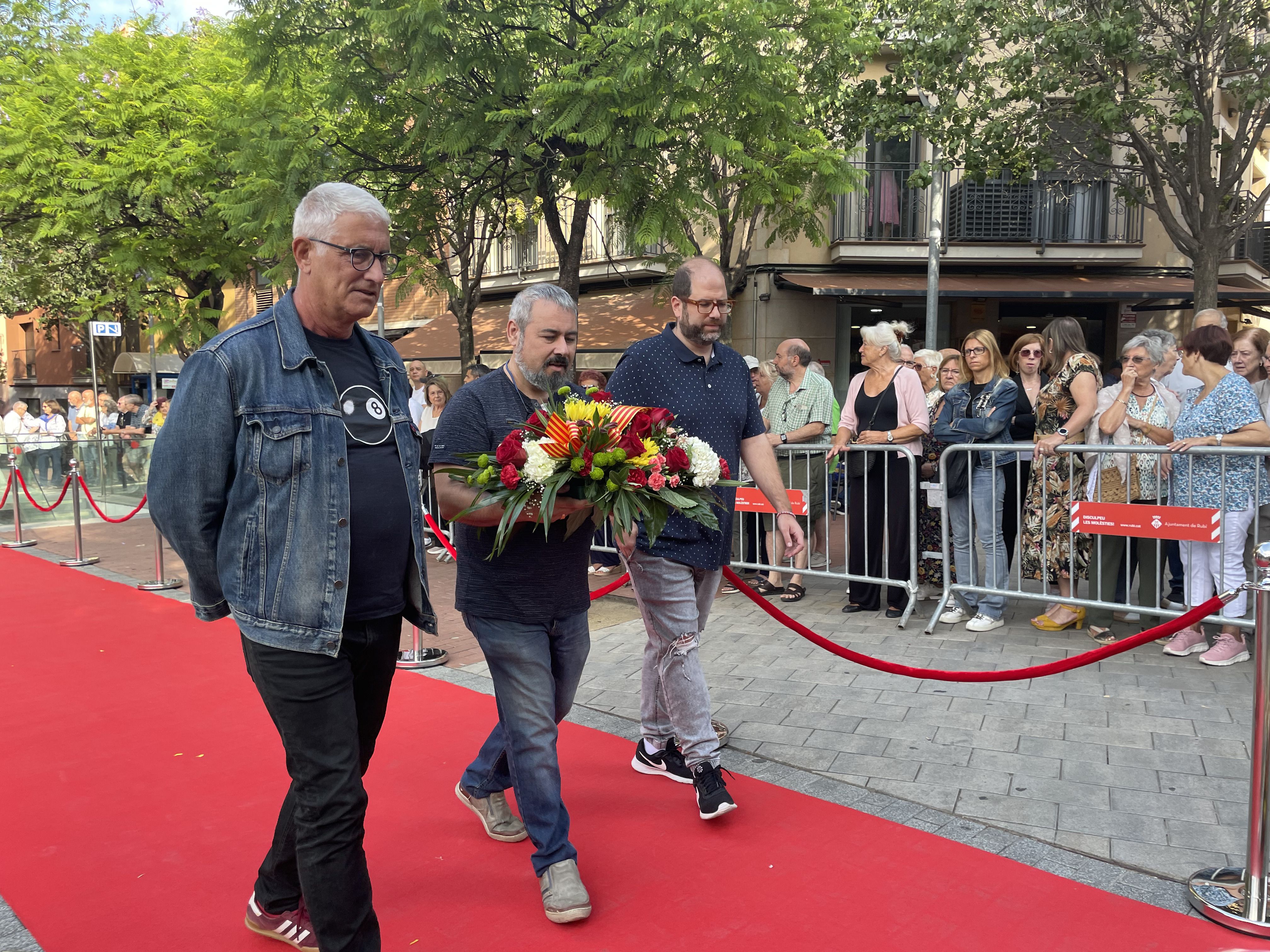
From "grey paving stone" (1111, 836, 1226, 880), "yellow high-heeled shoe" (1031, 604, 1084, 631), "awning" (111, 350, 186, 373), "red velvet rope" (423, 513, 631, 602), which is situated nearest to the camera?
"grey paving stone" (1111, 836, 1226, 880)

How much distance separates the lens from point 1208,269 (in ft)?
44.0

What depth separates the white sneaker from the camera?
673 centimetres

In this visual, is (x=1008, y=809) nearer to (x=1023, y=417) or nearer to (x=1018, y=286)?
(x=1023, y=417)

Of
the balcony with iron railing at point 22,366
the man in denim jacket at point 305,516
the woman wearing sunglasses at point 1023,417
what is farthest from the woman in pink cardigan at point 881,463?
the balcony with iron railing at point 22,366

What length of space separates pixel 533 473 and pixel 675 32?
6669 millimetres

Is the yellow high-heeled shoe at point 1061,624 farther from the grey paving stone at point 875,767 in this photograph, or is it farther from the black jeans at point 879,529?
the grey paving stone at point 875,767

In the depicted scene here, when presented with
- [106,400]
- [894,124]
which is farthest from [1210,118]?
[106,400]

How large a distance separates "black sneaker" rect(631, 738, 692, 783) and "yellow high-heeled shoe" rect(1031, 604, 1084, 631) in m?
3.46

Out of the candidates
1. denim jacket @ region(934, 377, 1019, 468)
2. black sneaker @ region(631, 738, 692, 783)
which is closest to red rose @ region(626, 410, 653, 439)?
black sneaker @ region(631, 738, 692, 783)

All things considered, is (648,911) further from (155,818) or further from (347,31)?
(347,31)

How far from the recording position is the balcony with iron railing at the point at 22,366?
45469 mm

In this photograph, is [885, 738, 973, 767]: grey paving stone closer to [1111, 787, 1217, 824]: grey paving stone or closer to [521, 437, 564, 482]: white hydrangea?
[1111, 787, 1217, 824]: grey paving stone

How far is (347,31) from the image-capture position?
929 centimetres

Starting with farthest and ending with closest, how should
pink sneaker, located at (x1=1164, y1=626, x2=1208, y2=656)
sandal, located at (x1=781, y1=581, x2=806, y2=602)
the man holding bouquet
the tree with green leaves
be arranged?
the tree with green leaves < sandal, located at (x1=781, y1=581, x2=806, y2=602) < pink sneaker, located at (x1=1164, y1=626, x2=1208, y2=656) < the man holding bouquet
